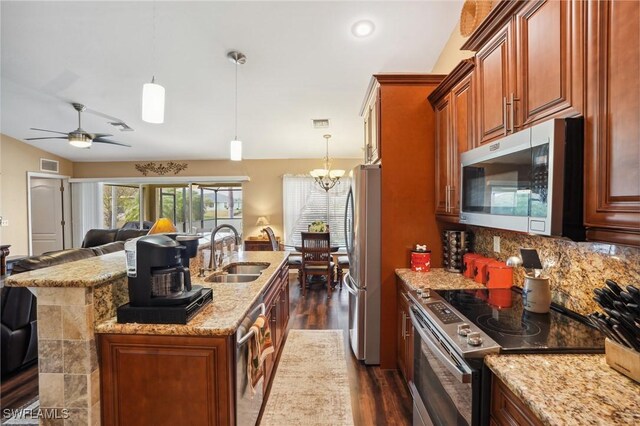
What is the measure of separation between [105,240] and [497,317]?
6.52 meters

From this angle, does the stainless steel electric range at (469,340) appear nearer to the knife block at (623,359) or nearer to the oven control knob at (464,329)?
the oven control knob at (464,329)

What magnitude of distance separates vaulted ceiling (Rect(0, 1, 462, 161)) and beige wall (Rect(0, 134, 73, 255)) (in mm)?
717

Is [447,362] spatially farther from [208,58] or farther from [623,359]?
[208,58]

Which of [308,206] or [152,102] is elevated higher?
[152,102]

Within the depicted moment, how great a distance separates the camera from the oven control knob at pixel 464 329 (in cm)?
122

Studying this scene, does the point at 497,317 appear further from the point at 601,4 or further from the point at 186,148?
the point at 186,148

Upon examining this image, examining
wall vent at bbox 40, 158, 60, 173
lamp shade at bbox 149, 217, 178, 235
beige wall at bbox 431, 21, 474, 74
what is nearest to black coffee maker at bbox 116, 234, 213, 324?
lamp shade at bbox 149, 217, 178, 235

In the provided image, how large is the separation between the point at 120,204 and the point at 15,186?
73.1 inches

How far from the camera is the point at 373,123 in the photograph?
284 cm

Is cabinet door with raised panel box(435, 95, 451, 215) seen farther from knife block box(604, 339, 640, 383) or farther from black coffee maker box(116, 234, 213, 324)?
black coffee maker box(116, 234, 213, 324)

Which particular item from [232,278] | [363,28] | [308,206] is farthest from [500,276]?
[308,206]

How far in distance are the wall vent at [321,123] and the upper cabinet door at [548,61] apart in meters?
3.46

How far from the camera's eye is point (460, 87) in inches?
77.7

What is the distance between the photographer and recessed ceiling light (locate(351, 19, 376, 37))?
2.74m
